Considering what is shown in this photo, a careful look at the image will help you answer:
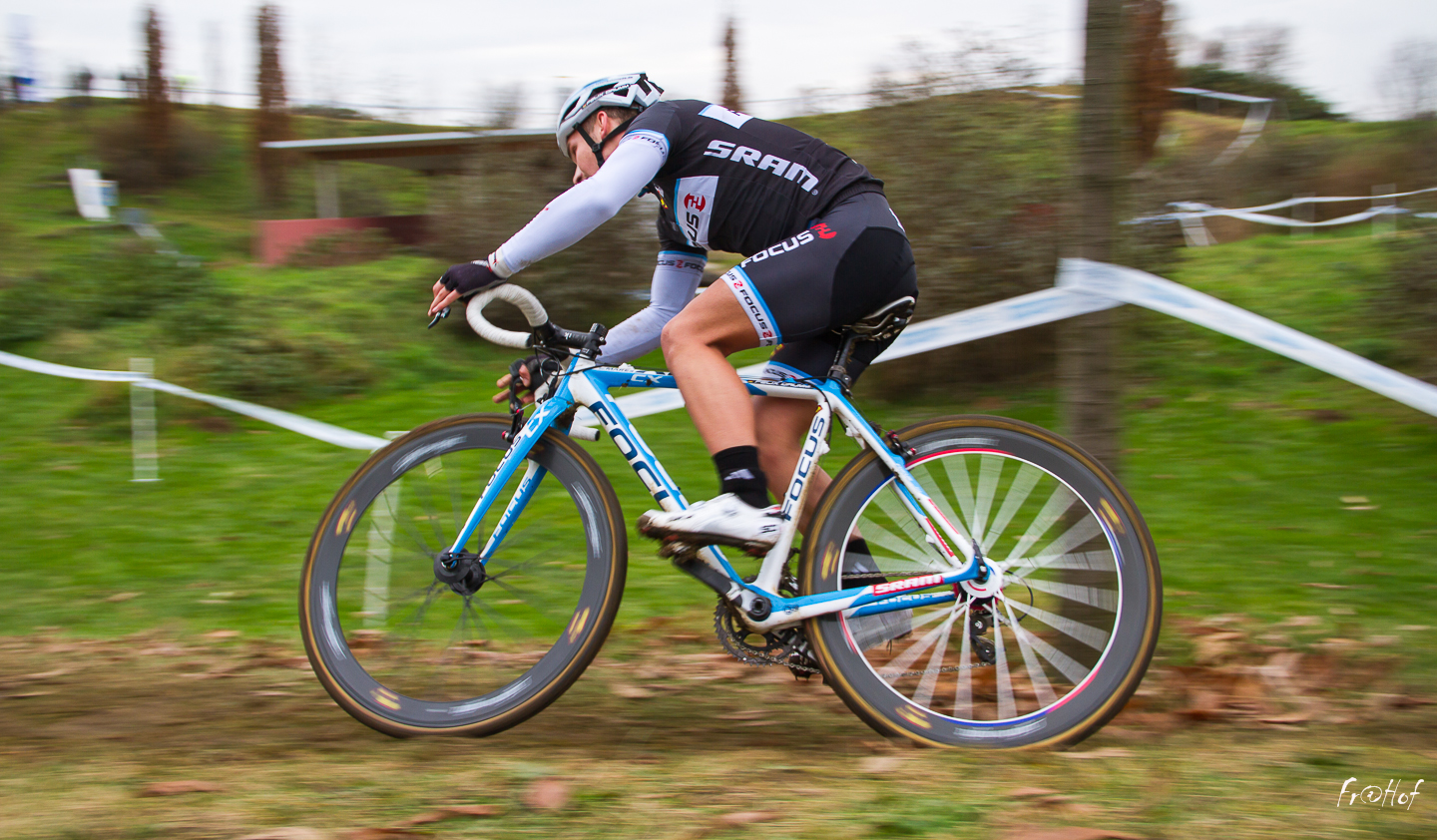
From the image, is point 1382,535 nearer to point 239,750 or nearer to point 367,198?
point 239,750

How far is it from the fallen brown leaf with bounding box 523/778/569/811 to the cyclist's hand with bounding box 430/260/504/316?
1.39 m

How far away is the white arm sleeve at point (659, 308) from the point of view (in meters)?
3.55

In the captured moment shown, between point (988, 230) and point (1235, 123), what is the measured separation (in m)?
12.6

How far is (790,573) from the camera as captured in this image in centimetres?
326

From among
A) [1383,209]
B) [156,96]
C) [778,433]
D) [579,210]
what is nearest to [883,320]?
[778,433]

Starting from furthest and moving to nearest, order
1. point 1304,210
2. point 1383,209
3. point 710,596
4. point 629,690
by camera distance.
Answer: point 1304,210 < point 1383,209 < point 710,596 < point 629,690

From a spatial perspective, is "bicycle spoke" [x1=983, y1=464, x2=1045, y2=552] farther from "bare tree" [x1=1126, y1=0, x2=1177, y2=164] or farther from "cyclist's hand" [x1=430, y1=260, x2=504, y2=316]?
"bare tree" [x1=1126, y1=0, x2=1177, y2=164]

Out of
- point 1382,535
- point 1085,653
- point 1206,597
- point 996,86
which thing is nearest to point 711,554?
point 1085,653

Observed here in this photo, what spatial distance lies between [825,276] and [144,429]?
612cm

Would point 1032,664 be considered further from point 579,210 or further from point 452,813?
point 579,210

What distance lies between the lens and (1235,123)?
16.9 m

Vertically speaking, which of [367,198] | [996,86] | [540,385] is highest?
[996,86]

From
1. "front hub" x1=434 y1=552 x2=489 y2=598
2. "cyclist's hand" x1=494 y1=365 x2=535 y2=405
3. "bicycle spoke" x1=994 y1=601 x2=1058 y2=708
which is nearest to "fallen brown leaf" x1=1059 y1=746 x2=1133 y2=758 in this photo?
"bicycle spoke" x1=994 y1=601 x2=1058 y2=708

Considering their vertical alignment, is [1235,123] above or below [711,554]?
above
